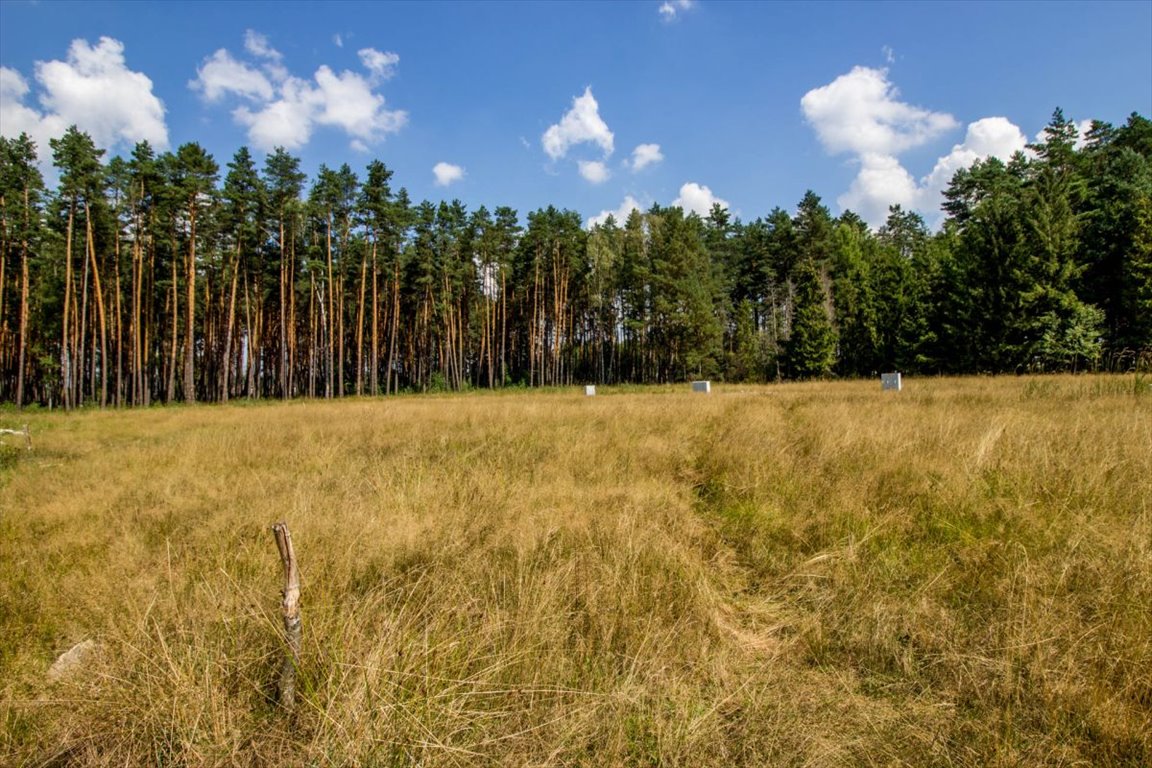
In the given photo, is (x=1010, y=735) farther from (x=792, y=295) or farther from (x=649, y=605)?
(x=792, y=295)

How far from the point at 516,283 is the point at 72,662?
46.7m

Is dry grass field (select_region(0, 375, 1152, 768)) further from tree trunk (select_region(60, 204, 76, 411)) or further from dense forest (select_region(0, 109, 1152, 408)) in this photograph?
tree trunk (select_region(60, 204, 76, 411))

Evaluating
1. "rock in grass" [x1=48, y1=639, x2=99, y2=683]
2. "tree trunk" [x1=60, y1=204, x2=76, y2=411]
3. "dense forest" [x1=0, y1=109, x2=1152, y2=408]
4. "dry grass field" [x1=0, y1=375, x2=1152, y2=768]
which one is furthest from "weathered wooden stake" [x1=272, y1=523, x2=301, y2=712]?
"tree trunk" [x1=60, y1=204, x2=76, y2=411]

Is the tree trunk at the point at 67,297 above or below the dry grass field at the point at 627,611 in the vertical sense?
above

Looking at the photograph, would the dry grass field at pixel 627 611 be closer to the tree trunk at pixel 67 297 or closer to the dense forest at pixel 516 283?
the dense forest at pixel 516 283

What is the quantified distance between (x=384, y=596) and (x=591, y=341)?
5067 cm

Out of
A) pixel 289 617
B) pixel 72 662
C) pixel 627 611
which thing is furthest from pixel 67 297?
pixel 627 611

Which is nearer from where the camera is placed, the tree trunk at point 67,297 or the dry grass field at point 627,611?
the dry grass field at point 627,611

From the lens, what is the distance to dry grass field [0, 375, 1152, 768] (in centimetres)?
184

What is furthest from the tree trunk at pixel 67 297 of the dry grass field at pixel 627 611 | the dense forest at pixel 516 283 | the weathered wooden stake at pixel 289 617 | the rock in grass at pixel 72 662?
the weathered wooden stake at pixel 289 617

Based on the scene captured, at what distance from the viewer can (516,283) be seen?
47594mm

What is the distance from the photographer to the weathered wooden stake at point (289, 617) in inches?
74.0

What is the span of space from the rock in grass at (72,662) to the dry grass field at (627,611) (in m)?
0.06

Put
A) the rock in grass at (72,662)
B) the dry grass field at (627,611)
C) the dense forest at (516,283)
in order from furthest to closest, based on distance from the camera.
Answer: the dense forest at (516,283), the rock in grass at (72,662), the dry grass field at (627,611)
